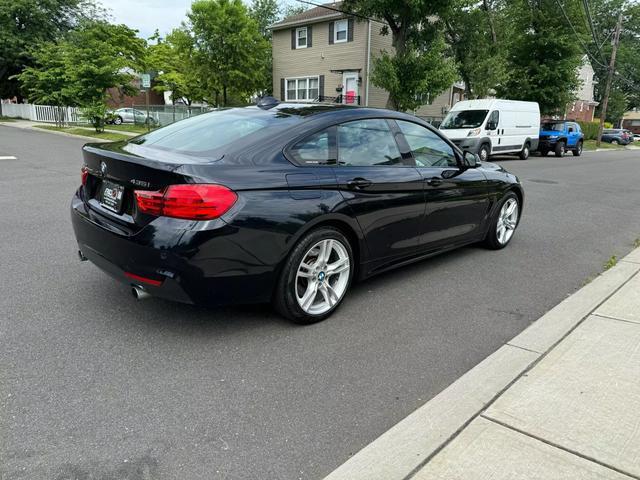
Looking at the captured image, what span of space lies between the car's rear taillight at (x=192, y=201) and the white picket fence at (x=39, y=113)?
2596 cm

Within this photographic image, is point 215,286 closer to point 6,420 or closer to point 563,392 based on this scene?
point 6,420

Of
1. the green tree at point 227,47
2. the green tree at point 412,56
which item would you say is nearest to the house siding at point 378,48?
the green tree at point 412,56

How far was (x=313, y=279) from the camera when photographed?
367cm

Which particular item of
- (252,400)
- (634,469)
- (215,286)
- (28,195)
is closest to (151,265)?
(215,286)

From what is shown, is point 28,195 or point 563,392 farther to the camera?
point 28,195

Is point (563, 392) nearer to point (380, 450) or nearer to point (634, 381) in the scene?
point (634, 381)

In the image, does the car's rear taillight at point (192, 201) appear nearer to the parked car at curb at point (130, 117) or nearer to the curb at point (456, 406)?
the curb at point (456, 406)

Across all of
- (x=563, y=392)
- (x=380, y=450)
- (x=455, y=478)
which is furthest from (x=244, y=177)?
(x=563, y=392)

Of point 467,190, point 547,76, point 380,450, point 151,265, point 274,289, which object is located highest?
point 547,76

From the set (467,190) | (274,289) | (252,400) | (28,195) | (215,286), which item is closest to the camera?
(252,400)

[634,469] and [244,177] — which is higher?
[244,177]

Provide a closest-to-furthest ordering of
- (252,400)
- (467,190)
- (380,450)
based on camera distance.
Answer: (380,450)
(252,400)
(467,190)

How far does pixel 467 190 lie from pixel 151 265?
3.17 metres

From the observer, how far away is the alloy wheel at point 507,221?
5812 mm
